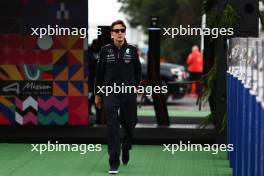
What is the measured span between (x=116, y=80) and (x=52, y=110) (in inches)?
204

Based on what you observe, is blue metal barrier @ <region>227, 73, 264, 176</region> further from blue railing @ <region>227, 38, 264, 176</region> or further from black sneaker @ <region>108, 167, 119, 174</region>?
black sneaker @ <region>108, 167, 119, 174</region>

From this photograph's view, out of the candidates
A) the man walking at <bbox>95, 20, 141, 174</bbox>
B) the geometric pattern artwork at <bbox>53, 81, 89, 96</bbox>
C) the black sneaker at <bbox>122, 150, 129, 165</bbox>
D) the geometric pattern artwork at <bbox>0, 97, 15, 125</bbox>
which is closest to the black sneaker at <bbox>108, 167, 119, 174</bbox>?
the man walking at <bbox>95, 20, 141, 174</bbox>

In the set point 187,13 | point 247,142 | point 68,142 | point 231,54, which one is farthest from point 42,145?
point 187,13

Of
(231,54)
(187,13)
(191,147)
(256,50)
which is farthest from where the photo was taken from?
(187,13)

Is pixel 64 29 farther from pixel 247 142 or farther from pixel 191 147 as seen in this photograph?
pixel 247 142

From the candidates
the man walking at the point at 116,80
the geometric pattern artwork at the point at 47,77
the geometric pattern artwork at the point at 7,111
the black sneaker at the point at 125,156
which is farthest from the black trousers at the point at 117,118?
the geometric pattern artwork at the point at 7,111

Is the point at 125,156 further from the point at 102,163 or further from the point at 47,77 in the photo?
the point at 47,77

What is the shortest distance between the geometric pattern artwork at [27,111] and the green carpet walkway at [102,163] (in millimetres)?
2033

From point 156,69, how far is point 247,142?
8.55 meters

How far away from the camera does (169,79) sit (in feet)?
93.7

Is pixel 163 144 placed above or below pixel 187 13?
below

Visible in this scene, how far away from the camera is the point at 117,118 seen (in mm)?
11352

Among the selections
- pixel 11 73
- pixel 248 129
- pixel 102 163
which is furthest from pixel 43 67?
pixel 248 129

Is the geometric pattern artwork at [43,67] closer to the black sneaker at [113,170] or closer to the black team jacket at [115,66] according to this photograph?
the black team jacket at [115,66]
